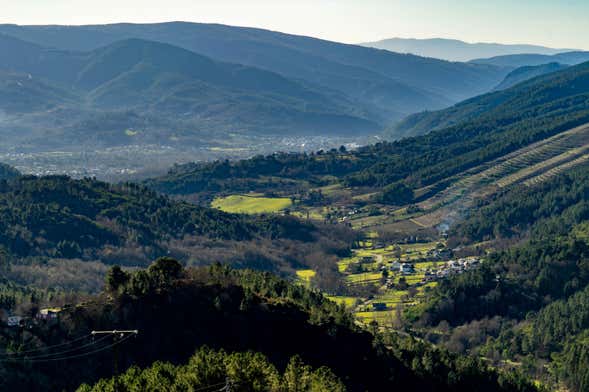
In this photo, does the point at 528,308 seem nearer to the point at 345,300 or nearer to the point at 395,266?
the point at 345,300

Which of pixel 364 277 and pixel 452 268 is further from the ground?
pixel 452 268

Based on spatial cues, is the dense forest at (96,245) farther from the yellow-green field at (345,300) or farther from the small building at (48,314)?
the small building at (48,314)

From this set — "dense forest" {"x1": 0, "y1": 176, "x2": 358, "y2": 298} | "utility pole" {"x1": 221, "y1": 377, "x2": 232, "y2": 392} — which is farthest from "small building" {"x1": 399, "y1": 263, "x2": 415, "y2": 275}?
"utility pole" {"x1": 221, "y1": 377, "x2": 232, "y2": 392}

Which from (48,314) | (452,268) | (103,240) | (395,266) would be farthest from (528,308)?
(48,314)

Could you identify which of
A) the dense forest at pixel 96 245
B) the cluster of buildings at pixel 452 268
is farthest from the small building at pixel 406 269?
the dense forest at pixel 96 245

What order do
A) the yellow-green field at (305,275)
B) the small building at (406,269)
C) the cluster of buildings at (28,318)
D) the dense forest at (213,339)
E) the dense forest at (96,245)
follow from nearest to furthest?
the dense forest at (213,339)
the cluster of buildings at (28,318)
the dense forest at (96,245)
the yellow-green field at (305,275)
the small building at (406,269)

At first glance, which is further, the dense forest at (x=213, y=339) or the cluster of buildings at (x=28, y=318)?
the cluster of buildings at (x=28, y=318)

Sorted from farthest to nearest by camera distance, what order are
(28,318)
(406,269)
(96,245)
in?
(96,245)
(406,269)
(28,318)

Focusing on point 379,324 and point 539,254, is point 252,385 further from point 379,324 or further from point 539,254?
point 539,254
